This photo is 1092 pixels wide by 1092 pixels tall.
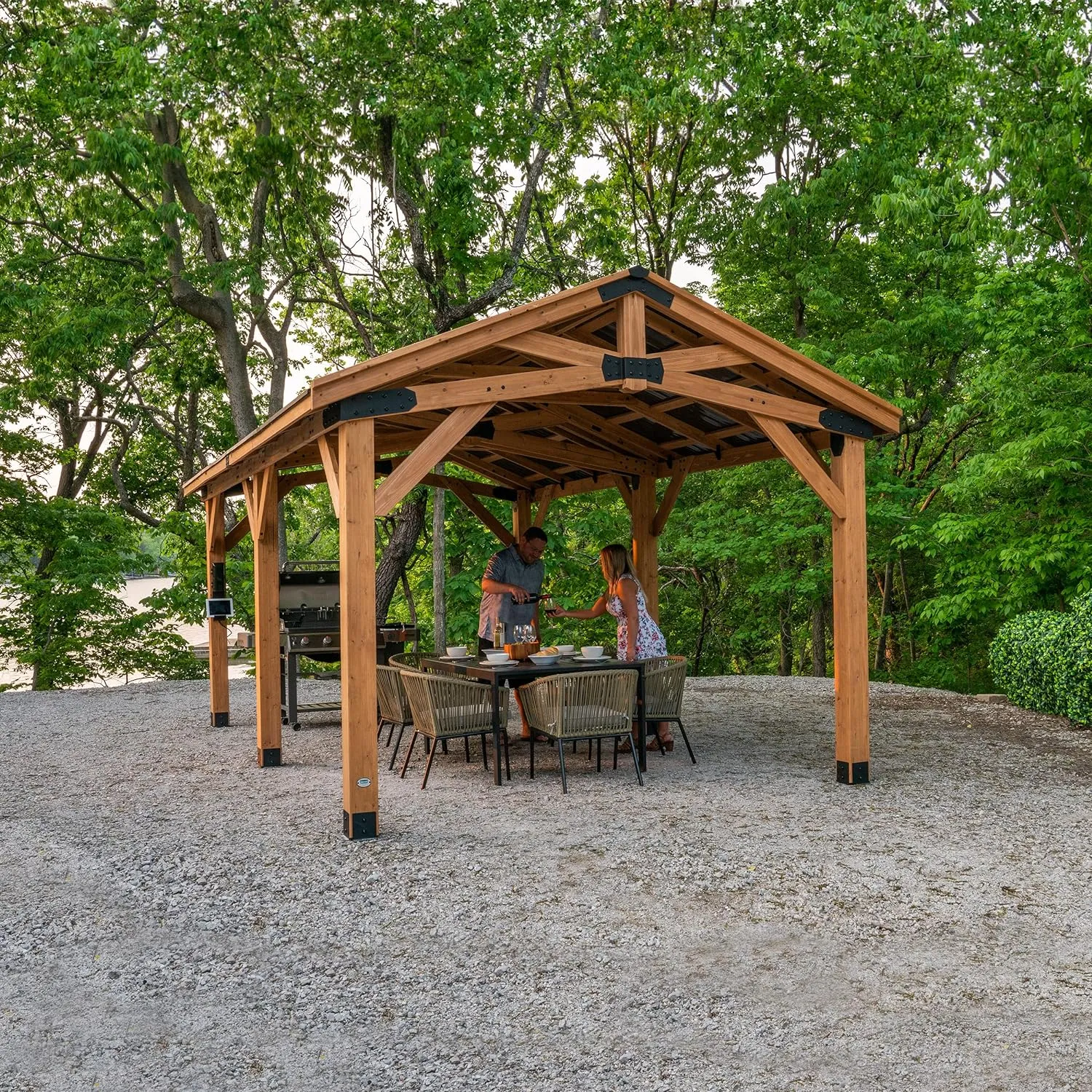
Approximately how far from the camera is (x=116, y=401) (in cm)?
1838

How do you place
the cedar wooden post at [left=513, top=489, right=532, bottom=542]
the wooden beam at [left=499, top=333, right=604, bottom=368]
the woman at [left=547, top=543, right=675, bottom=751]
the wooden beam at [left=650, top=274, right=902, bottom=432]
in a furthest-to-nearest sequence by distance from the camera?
the cedar wooden post at [left=513, top=489, right=532, bottom=542]
the woman at [left=547, top=543, right=675, bottom=751]
the wooden beam at [left=650, top=274, right=902, bottom=432]
the wooden beam at [left=499, top=333, right=604, bottom=368]

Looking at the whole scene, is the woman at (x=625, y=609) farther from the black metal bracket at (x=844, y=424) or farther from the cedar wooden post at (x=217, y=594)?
the cedar wooden post at (x=217, y=594)

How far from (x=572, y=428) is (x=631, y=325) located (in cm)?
273

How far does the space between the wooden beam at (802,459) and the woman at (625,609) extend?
57.6 inches

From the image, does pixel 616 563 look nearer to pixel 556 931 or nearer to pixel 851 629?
pixel 851 629

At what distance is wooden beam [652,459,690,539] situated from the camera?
9.16 metres

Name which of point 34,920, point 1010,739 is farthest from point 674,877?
point 1010,739

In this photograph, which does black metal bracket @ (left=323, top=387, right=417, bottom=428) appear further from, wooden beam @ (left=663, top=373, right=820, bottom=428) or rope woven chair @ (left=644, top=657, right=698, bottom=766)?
rope woven chair @ (left=644, top=657, right=698, bottom=766)

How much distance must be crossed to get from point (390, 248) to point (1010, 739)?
10.8 metres

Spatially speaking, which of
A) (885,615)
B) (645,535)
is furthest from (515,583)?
(885,615)

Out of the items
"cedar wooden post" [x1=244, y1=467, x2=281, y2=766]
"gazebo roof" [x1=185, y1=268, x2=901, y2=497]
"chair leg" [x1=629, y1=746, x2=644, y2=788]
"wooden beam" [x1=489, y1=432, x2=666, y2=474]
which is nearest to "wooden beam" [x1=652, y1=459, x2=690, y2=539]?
"gazebo roof" [x1=185, y1=268, x2=901, y2=497]

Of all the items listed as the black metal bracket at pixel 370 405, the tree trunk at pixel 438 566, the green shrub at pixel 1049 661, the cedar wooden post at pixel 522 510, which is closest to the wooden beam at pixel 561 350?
the black metal bracket at pixel 370 405

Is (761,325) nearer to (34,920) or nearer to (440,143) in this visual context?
(440,143)

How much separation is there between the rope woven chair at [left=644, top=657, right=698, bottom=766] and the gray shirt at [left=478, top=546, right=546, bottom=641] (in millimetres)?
1795
